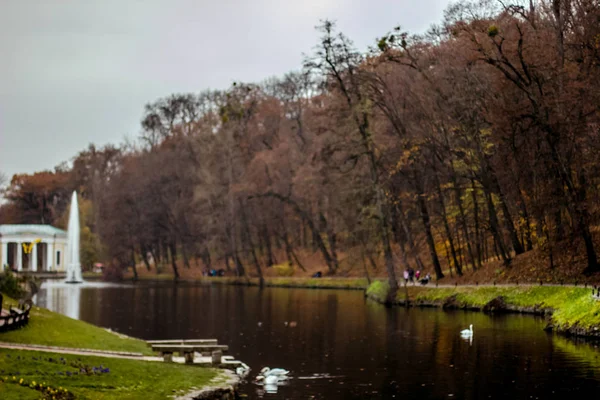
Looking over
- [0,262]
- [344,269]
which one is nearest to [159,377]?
[344,269]

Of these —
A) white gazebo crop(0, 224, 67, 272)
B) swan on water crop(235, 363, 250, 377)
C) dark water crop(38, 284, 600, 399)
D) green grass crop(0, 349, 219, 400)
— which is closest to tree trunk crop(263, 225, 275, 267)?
dark water crop(38, 284, 600, 399)

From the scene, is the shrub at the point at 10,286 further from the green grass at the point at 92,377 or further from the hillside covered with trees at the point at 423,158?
the green grass at the point at 92,377

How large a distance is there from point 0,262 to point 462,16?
10734 centimetres

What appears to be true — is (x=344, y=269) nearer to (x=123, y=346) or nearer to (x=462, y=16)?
(x=462, y=16)

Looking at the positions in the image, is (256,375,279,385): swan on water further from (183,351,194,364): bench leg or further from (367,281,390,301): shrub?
(367,281,390,301): shrub

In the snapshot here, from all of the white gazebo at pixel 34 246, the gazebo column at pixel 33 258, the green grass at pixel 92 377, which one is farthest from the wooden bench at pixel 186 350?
the gazebo column at pixel 33 258

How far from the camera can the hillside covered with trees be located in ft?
114

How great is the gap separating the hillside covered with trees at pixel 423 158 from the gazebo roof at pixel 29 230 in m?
36.9

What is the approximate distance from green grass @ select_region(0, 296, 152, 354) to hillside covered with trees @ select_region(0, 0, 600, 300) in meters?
9.24

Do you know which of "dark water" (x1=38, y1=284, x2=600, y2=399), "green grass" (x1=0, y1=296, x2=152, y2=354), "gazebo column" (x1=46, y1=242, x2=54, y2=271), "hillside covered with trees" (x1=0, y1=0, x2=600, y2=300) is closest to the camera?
"dark water" (x1=38, y1=284, x2=600, y2=399)

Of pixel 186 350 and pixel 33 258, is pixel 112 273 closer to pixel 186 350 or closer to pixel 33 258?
pixel 33 258

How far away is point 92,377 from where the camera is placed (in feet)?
59.3

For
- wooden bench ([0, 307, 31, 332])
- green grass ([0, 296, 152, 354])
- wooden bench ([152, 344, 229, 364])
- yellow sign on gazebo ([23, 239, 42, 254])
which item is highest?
yellow sign on gazebo ([23, 239, 42, 254])

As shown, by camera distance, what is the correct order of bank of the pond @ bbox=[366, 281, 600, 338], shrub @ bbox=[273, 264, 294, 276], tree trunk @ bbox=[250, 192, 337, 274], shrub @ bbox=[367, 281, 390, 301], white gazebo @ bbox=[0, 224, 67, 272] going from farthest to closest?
white gazebo @ bbox=[0, 224, 67, 272]
shrub @ bbox=[273, 264, 294, 276]
tree trunk @ bbox=[250, 192, 337, 274]
shrub @ bbox=[367, 281, 390, 301]
bank of the pond @ bbox=[366, 281, 600, 338]
